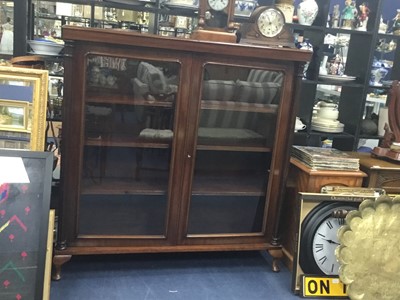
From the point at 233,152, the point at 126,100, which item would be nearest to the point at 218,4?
the point at 126,100

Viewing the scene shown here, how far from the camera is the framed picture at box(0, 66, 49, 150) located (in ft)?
6.38

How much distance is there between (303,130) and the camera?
2869mm

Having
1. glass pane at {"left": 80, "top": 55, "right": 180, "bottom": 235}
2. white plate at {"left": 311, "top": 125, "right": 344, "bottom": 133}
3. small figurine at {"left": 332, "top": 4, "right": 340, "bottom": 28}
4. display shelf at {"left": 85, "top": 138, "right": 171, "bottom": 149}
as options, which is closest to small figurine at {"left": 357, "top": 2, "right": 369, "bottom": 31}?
small figurine at {"left": 332, "top": 4, "right": 340, "bottom": 28}

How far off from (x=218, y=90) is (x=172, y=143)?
0.37 meters

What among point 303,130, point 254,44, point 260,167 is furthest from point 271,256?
point 254,44

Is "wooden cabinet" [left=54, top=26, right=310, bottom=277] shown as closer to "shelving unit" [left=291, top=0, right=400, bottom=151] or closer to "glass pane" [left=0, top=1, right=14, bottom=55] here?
"shelving unit" [left=291, top=0, right=400, bottom=151]

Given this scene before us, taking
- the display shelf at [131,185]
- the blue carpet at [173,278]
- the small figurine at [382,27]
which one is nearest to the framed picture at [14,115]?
the display shelf at [131,185]

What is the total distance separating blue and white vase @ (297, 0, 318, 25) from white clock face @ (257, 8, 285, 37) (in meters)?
0.49

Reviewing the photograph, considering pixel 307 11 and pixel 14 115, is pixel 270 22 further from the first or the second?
pixel 14 115

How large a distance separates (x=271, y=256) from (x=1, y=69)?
1820 mm

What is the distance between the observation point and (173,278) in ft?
7.60

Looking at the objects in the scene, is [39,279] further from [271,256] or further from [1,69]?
[271,256]

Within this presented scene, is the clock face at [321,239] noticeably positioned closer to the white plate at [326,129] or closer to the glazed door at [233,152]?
the glazed door at [233,152]

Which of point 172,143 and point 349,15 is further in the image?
point 349,15
